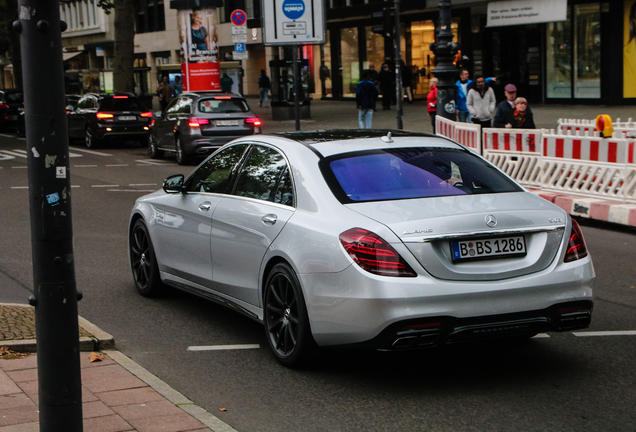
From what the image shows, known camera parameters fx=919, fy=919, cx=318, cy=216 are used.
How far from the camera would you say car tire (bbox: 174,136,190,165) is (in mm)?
20414

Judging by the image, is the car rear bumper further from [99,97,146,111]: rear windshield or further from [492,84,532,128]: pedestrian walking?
[99,97,146,111]: rear windshield

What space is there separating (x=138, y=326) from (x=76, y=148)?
68.9ft

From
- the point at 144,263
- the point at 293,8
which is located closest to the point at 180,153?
the point at 293,8

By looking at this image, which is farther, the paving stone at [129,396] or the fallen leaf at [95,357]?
the fallen leaf at [95,357]

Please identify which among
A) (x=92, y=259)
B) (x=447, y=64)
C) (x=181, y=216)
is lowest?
(x=92, y=259)

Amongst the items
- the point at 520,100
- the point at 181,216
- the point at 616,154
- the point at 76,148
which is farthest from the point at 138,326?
the point at 76,148

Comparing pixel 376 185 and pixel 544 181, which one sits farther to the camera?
pixel 544 181

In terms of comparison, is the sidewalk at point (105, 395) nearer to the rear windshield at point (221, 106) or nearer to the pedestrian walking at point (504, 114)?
the pedestrian walking at point (504, 114)

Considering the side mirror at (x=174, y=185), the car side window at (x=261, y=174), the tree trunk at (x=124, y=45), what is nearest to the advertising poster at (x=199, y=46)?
the tree trunk at (x=124, y=45)

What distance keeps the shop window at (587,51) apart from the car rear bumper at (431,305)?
85.5ft

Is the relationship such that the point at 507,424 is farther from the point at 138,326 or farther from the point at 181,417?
the point at 138,326

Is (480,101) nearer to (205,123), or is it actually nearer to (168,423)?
(205,123)

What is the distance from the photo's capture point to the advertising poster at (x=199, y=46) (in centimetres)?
3073

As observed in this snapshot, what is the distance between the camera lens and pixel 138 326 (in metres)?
6.74
